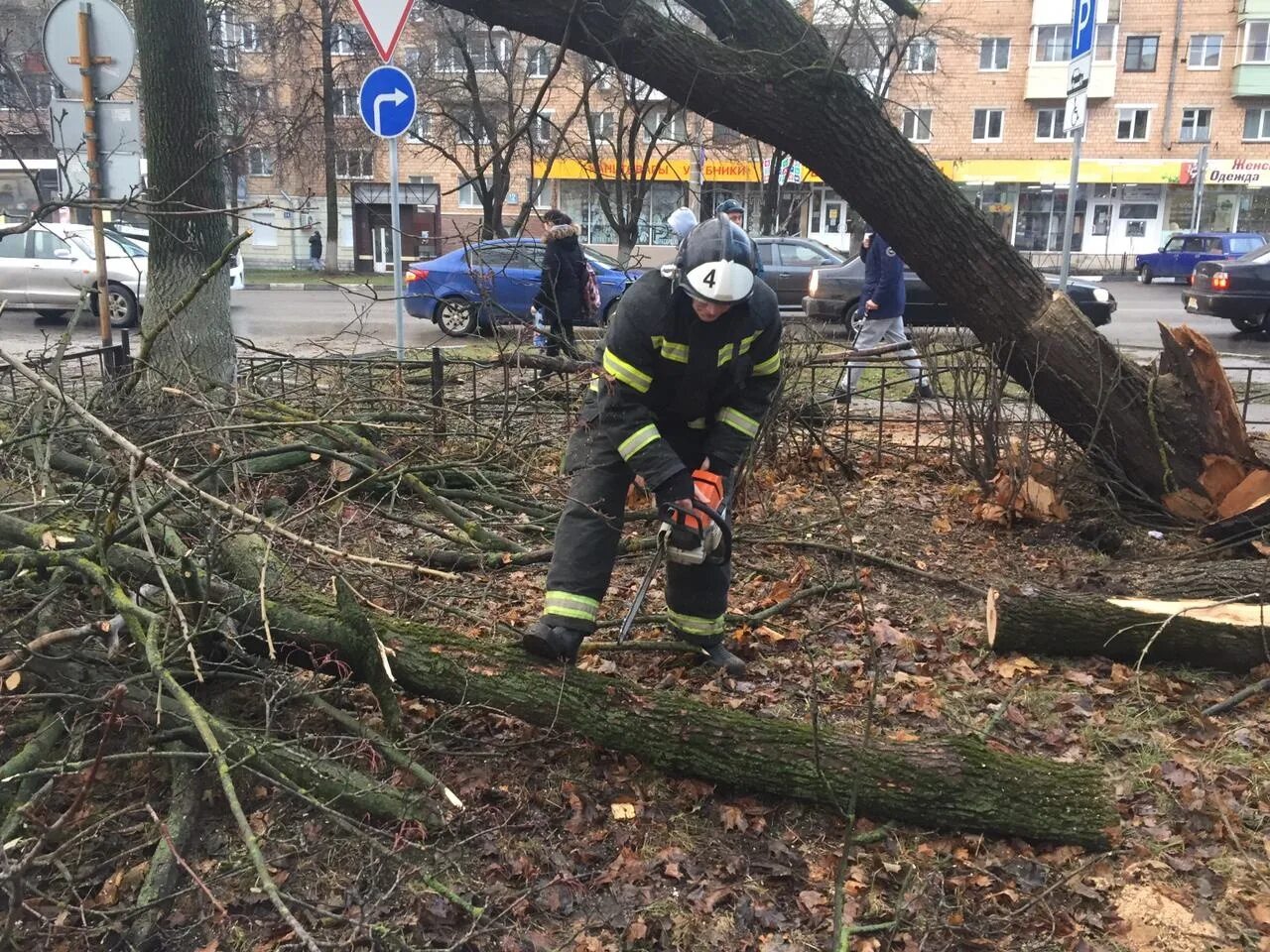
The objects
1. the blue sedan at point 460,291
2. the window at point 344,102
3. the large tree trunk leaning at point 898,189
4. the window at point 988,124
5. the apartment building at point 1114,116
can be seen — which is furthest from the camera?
the window at point 988,124

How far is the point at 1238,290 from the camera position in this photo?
12164 mm

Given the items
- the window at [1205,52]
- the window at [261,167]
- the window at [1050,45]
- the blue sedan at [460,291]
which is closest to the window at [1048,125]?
the window at [1050,45]

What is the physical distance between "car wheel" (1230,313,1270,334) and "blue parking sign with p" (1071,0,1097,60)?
7336mm

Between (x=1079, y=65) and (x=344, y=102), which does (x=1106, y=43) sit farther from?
(x=1079, y=65)

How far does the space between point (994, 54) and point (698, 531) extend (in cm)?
3618

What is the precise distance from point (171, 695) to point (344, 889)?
712mm

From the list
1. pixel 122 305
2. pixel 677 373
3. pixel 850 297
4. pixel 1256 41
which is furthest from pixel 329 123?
pixel 1256 41

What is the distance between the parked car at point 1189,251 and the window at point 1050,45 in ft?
33.3

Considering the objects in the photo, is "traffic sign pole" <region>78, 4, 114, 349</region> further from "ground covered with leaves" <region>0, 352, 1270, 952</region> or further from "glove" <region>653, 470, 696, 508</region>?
"glove" <region>653, 470, 696, 508</region>

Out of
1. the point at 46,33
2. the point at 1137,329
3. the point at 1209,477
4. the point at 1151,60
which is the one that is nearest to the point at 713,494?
the point at 1209,477

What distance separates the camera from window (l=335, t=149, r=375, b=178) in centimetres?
2672

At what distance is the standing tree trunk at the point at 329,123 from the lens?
2198 centimetres

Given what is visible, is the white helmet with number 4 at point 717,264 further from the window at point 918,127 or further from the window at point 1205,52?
the window at point 1205,52

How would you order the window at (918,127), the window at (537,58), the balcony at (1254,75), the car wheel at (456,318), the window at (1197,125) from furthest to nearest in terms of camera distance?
the window at (918,127), the window at (1197,125), the balcony at (1254,75), the window at (537,58), the car wheel at (456,318)
